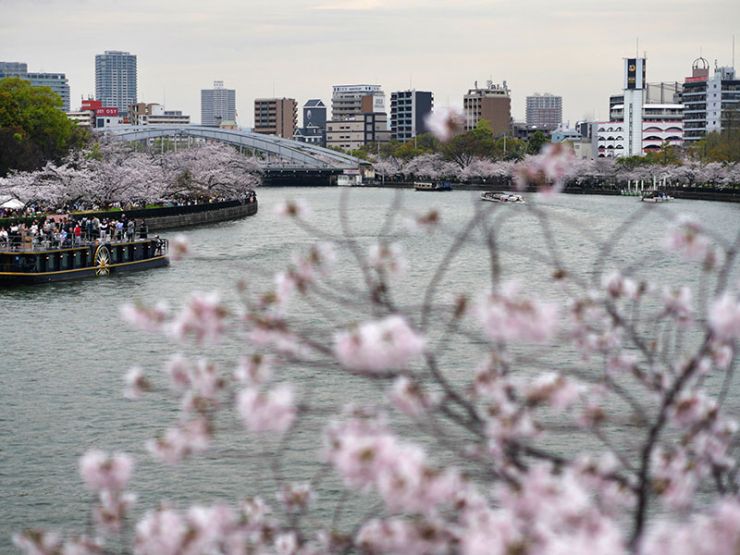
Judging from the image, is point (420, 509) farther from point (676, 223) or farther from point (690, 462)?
point (676, 223)

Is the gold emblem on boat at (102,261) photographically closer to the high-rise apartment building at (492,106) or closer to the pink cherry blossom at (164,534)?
the pink cherry blossom at (164,534)

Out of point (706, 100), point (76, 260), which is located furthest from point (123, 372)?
point (706, 100)

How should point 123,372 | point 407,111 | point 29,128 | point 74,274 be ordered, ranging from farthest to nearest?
point 407,111, point 29,128, point 74,274, point 123,372

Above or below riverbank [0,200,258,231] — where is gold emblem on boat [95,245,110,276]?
below

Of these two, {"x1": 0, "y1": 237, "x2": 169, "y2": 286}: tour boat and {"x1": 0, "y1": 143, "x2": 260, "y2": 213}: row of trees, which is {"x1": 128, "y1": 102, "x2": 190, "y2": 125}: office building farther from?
{"x1": 0, "y1": 237, "x2": 169, "y2": 286}: tour boat

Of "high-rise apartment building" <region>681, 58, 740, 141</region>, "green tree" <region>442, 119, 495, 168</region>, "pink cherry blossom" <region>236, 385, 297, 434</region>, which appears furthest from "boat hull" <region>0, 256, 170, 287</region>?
"high-rise apartment building" <region>681, 58, 740, 141</region>

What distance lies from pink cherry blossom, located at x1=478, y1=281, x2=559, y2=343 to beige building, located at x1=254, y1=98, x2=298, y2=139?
527ft

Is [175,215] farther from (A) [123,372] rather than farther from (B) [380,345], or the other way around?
(B) [380,345]

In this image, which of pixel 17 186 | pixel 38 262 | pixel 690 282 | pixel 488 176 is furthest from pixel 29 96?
pixel 488 176

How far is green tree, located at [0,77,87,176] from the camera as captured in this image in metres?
44.8

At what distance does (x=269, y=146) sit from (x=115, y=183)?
51.2 metres

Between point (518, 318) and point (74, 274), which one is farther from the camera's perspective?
point (74, 274)

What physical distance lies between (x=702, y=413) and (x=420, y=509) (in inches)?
48.2

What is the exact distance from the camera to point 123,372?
16125mm
